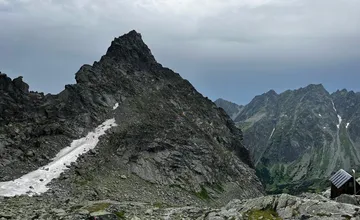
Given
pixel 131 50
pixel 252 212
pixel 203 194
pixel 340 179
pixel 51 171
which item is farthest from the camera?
pixel 131 50

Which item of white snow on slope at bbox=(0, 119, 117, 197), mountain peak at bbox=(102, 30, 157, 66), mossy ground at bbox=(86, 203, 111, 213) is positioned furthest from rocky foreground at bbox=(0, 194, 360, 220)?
mountain peak at bbox=(102, 30, 157, 66)

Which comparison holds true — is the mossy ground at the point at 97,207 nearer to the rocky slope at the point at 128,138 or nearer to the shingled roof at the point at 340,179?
the rocky slope at the point at 128,138

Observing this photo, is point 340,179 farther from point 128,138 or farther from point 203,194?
point 128,138

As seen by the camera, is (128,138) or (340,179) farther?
(128,138)

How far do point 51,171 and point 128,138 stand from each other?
31149mm

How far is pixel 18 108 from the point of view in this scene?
119m

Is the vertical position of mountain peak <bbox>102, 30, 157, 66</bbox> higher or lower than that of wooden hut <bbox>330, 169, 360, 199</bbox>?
higher

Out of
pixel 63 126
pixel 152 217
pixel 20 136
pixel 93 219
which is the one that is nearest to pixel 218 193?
pixel 63 126

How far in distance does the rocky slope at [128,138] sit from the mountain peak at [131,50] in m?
0.59

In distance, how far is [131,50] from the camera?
17150cm

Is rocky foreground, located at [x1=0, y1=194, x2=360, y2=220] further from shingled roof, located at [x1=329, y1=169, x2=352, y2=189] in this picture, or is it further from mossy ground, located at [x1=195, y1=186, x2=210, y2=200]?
mossy ground, located at [x1=195, y1=186, x2=210, y2=200]

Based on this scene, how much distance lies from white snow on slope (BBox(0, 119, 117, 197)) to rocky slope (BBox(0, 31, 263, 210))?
4.71ft

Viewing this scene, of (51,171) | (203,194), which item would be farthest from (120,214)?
(203,194)

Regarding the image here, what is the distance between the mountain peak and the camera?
167 m
